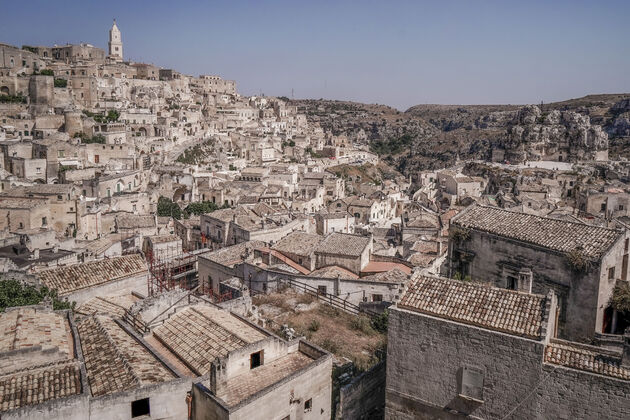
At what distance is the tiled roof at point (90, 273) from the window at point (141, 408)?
29.4 ft

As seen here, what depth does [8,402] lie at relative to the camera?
10609 mm

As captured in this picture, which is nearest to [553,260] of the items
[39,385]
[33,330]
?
[39,385]

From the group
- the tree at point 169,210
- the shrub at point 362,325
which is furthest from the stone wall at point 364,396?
the tree at point 169,210

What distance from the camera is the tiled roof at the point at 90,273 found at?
63.0ft

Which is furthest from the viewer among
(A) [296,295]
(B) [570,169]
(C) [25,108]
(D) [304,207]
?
(B) [570,169]

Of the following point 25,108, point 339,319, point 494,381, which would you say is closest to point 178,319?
point 339,319

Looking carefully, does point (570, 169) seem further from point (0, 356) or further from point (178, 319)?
point (0, 356)

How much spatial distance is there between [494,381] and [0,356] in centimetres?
1168

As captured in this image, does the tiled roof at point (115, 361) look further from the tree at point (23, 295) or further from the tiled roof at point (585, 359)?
the tiled roof at point (585, 359)

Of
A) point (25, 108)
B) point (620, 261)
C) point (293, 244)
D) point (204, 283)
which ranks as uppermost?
point (25, 108)

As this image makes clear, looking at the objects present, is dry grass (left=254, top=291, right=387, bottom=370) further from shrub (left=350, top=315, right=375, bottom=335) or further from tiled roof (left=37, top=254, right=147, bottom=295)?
tiled roof (left=37, top=254, right=147, bottom=295)

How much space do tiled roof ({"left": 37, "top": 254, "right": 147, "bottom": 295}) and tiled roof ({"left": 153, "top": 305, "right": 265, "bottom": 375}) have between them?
560 cm

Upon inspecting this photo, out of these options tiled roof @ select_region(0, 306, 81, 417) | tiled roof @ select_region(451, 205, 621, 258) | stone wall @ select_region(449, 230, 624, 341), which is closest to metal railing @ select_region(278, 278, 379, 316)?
stone wall @ select_region(449, 230, 624, 341)

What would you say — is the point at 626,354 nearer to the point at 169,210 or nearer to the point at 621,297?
the point at 621,297
